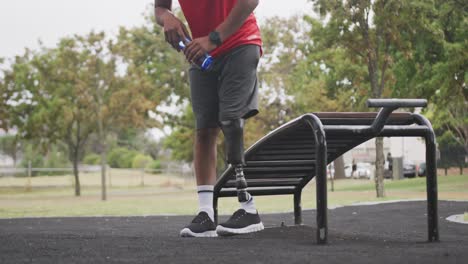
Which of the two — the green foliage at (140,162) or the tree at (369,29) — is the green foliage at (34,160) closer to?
the green foliage at (140,162)

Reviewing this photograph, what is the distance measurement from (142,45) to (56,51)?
885 cm

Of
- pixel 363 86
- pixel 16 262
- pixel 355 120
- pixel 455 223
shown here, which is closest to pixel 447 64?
pixel 363 86

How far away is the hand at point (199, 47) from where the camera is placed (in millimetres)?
4004

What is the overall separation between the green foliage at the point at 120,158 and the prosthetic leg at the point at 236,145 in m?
57.2

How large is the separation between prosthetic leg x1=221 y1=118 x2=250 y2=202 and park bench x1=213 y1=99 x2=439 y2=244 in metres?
0.30

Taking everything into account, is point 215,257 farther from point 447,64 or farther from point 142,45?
→ point 142,45

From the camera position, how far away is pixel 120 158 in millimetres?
62094

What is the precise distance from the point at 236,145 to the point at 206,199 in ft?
1.66

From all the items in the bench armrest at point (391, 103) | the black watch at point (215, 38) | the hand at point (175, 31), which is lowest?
the bench armrest at point (391, 103)

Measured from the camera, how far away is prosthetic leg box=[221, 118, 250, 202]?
4066 mm

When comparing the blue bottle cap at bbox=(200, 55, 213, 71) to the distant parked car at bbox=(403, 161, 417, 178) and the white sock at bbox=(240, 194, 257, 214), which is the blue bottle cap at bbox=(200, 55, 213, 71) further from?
the distant parked car at bbox=(403, 161, 417, 178)

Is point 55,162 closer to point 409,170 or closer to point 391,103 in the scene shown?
point 409,170

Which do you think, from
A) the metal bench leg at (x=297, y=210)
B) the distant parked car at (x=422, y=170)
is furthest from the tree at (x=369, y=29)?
the distant parked car at (x=422, y=170)

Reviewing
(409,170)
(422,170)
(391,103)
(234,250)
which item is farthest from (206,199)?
(409,170)
